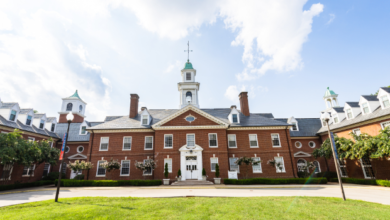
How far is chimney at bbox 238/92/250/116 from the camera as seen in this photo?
30.0 metres

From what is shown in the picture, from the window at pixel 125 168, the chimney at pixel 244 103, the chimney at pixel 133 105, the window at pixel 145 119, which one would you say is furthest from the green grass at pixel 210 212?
the chimney at pixel 244 103

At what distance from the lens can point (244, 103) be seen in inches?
1204

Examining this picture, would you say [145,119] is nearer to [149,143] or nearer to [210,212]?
[149,143]

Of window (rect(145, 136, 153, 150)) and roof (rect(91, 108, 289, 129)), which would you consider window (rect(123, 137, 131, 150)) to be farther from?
window (rect(145, 136, 153, 150))

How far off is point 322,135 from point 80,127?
38.8 metres

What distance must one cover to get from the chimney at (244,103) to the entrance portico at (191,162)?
1046cm

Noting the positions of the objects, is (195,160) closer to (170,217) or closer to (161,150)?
(161,150)

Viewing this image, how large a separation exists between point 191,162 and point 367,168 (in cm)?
2114

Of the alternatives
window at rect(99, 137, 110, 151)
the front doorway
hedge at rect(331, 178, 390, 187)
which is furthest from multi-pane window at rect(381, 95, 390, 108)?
window at rect(99, 137, 110, 151)

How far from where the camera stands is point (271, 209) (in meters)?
8.70

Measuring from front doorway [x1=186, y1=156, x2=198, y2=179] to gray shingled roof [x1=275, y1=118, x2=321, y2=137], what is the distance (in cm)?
1660

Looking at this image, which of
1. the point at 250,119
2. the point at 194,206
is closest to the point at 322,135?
the point at 250,119

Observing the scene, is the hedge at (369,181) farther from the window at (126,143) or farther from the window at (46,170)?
the window at (46,170)

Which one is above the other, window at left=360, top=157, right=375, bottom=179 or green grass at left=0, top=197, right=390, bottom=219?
window at left=360, top=157, right=375, bottom=179
